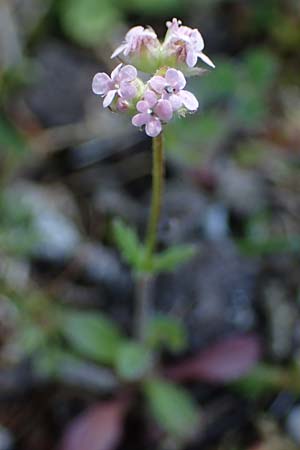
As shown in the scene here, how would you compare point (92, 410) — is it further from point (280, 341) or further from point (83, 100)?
point (83, 100)

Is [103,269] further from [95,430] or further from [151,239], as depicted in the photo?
[151,239]

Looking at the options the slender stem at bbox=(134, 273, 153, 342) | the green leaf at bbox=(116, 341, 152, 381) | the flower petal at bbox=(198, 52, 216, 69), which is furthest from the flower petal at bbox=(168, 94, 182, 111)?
the green leaf at bbox=(116, 341, 152, 381)

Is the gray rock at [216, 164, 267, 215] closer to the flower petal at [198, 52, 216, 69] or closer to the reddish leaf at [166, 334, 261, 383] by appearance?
the reddish leaf at [166, 334, 261, 383]

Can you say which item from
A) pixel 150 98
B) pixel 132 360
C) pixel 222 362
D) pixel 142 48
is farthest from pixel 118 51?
pixel 222 362

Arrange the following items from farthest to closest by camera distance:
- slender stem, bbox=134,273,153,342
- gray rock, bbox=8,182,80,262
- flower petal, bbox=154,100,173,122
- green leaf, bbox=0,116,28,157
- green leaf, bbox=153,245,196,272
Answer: green leaf, bbox=0,116,28,157, gray rock, bbox=8,182,80,262, slender stem, bbox=134,273,153,342, green leaf, bbox=153,245,196,272, flower petal, bbox=154,100,173,122

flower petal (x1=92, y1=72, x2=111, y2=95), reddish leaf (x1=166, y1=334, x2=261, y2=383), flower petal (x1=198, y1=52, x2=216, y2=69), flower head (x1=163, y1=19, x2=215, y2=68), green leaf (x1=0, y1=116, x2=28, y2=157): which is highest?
green leaf (x1=0, y1=116, x2=28, y2=157)
